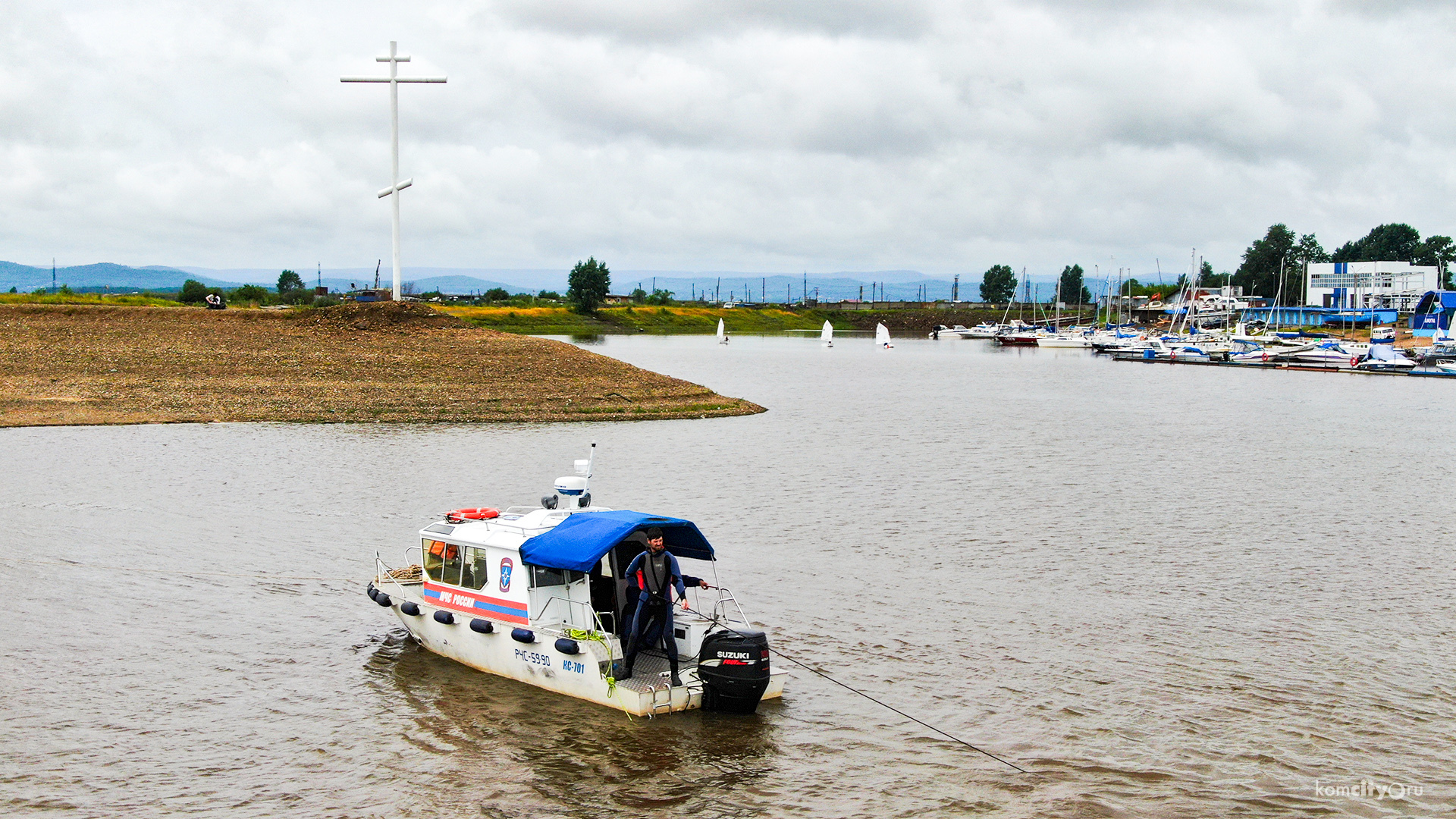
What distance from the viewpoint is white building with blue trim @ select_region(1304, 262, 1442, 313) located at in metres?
182

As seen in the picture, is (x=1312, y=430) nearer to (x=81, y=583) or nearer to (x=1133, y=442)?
(x=1133, y=442)

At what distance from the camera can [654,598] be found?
→ 17.8m

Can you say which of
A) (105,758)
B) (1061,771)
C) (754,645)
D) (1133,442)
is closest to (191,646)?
(105,758)

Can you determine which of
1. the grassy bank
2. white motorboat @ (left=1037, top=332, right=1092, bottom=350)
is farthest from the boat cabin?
white motorboat @ (left=1037, top=332, right=1092, bottom=350)

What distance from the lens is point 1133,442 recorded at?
2117 inches

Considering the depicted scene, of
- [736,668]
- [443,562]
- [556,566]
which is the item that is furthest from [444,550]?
[736,668]

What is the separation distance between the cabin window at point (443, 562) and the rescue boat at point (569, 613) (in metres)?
0.02

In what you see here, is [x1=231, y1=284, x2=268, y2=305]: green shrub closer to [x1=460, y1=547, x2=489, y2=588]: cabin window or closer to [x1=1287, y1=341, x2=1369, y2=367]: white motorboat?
[x1=460, y1=547, x2=489, y2=588]: cabin window

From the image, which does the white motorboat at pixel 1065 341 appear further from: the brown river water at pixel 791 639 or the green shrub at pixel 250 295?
the brown river water at pixel 791 639

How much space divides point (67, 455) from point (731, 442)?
24613 millimetres

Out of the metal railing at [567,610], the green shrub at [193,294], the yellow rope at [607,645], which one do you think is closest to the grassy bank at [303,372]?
the metal railing at [567,610]

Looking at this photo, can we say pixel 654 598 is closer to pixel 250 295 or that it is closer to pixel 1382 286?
pixel 250 295

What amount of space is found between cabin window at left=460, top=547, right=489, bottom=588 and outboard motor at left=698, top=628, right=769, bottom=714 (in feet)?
14.6

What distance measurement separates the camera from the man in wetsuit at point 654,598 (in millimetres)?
17766
